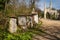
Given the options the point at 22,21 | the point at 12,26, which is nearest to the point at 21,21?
the point at 22,21

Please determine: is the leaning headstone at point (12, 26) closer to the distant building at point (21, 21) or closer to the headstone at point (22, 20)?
the distant building at point (21, 21)

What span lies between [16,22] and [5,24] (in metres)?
0.81

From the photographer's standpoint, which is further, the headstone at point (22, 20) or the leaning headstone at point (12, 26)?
the headstone at point (22, 20)

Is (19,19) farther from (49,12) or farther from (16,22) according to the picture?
(49,12)

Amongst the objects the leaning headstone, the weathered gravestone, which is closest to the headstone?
the weathered gravestone

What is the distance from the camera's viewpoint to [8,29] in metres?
10.9

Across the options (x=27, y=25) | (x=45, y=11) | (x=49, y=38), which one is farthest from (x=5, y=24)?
(x=45, y=11)

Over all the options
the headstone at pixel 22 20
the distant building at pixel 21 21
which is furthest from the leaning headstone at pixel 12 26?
the headstone at pixel 22 20

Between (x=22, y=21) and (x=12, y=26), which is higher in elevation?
(x=22, y=21)

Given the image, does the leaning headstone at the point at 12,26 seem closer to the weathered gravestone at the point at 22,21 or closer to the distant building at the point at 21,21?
the distant building at the point at 21,21

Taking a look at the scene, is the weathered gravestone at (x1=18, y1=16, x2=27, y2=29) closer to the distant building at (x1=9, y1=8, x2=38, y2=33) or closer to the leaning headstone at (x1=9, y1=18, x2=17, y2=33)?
the distant building at (x1=9, y1=8, x2=38, y2=33)

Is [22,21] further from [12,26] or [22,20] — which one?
[12,26]

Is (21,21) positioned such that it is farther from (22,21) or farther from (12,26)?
(12,26)

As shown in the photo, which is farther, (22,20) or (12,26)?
(22,20)
